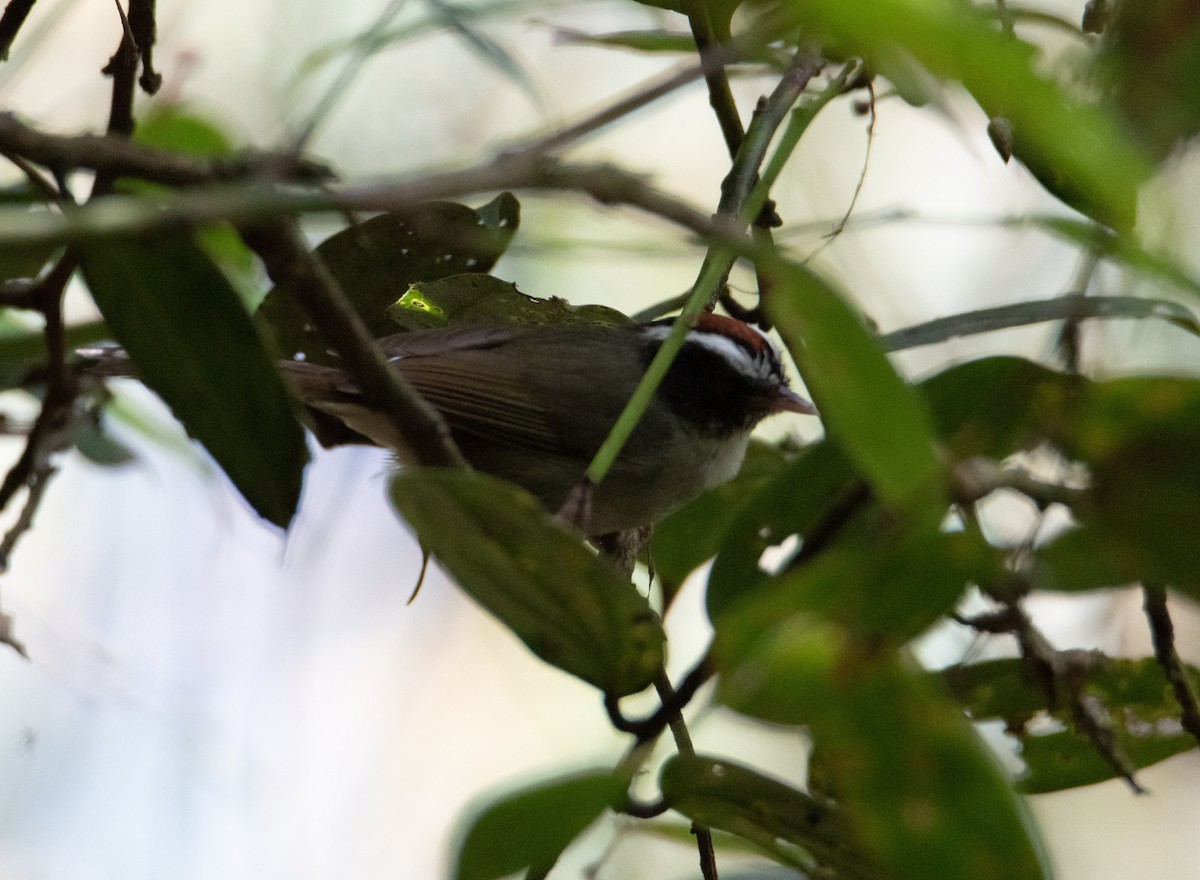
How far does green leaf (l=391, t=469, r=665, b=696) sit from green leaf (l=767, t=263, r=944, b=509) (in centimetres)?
28

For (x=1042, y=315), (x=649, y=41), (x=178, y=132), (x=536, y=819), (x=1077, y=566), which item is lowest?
(x=536, y=819)

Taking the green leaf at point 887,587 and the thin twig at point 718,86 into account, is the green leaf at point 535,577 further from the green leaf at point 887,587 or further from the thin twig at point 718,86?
the thin twig at point 718,86

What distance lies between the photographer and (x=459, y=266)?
2285mm

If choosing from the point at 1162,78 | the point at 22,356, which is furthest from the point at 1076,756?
the point at 22,356

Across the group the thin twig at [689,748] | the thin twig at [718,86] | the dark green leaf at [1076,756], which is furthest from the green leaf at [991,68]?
the thin twig at [718,86]

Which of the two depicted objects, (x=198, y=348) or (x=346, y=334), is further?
(x=198, y=348)

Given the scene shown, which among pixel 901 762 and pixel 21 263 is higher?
pixel 21 263

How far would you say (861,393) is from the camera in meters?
0.78

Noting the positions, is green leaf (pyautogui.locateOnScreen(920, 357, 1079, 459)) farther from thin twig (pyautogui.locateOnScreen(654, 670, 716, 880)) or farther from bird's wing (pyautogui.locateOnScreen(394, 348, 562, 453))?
bird's wing (pyautogui.locateOnScreen(394, 348, 562, 453))

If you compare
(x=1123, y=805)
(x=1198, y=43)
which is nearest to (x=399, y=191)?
(x=1198, y=43)

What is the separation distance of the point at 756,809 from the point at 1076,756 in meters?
0.54

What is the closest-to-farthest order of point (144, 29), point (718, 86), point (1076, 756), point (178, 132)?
1. point (1076, 756)
2. point (144, 29)
3. point (718, 86)
4. point (178, 132)

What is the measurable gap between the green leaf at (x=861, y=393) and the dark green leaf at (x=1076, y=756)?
2.63 feet

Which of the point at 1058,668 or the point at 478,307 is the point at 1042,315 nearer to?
the point at 1058,668
